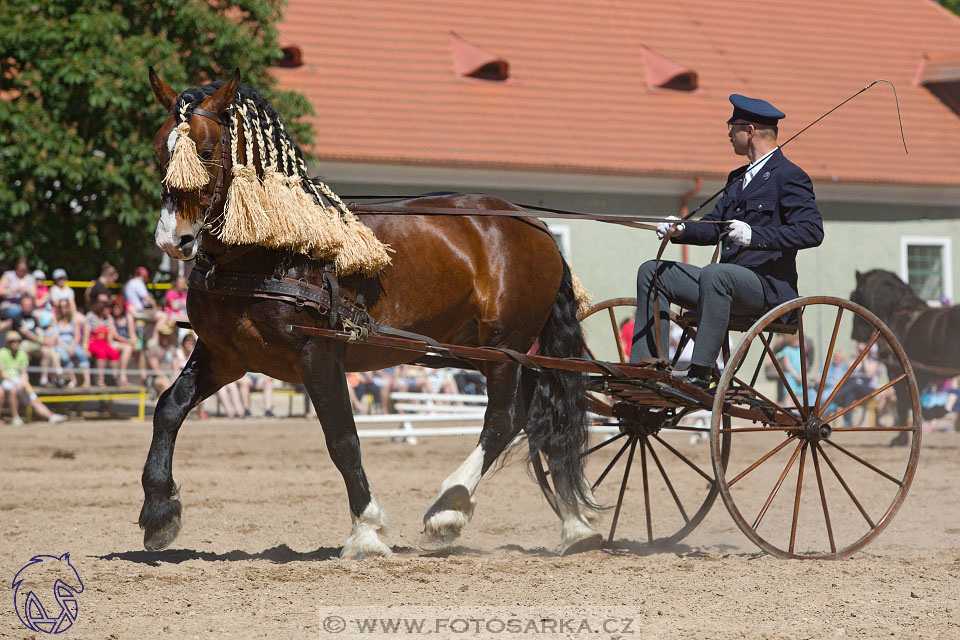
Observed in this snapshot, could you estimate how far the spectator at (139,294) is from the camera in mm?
15258

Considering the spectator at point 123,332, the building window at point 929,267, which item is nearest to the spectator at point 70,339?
the spectator at point 123,332

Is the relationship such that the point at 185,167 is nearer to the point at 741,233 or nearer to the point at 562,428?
the point at 562,428

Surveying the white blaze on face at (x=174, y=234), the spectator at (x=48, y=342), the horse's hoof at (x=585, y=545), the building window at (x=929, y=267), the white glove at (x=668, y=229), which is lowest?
the horse's hoof at (x=585, y=545)

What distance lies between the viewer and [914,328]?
13.8 meters

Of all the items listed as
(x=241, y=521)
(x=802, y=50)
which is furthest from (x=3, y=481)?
(x=802, y=50)

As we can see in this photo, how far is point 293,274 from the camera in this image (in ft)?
17.1

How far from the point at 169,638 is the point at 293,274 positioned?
185 centimetres

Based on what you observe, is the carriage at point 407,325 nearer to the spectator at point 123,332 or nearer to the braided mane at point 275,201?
the braided mane at point 275,201

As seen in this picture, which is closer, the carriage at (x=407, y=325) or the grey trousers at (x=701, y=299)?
the carriage at (x=407, y=325)

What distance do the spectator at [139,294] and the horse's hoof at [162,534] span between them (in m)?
10.5

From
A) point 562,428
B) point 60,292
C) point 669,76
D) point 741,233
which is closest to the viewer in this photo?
point 741,233

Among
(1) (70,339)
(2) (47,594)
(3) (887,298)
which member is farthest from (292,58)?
(2) (47,594)

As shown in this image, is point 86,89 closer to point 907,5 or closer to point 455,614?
point 455,614

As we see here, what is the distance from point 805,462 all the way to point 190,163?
6.31m
